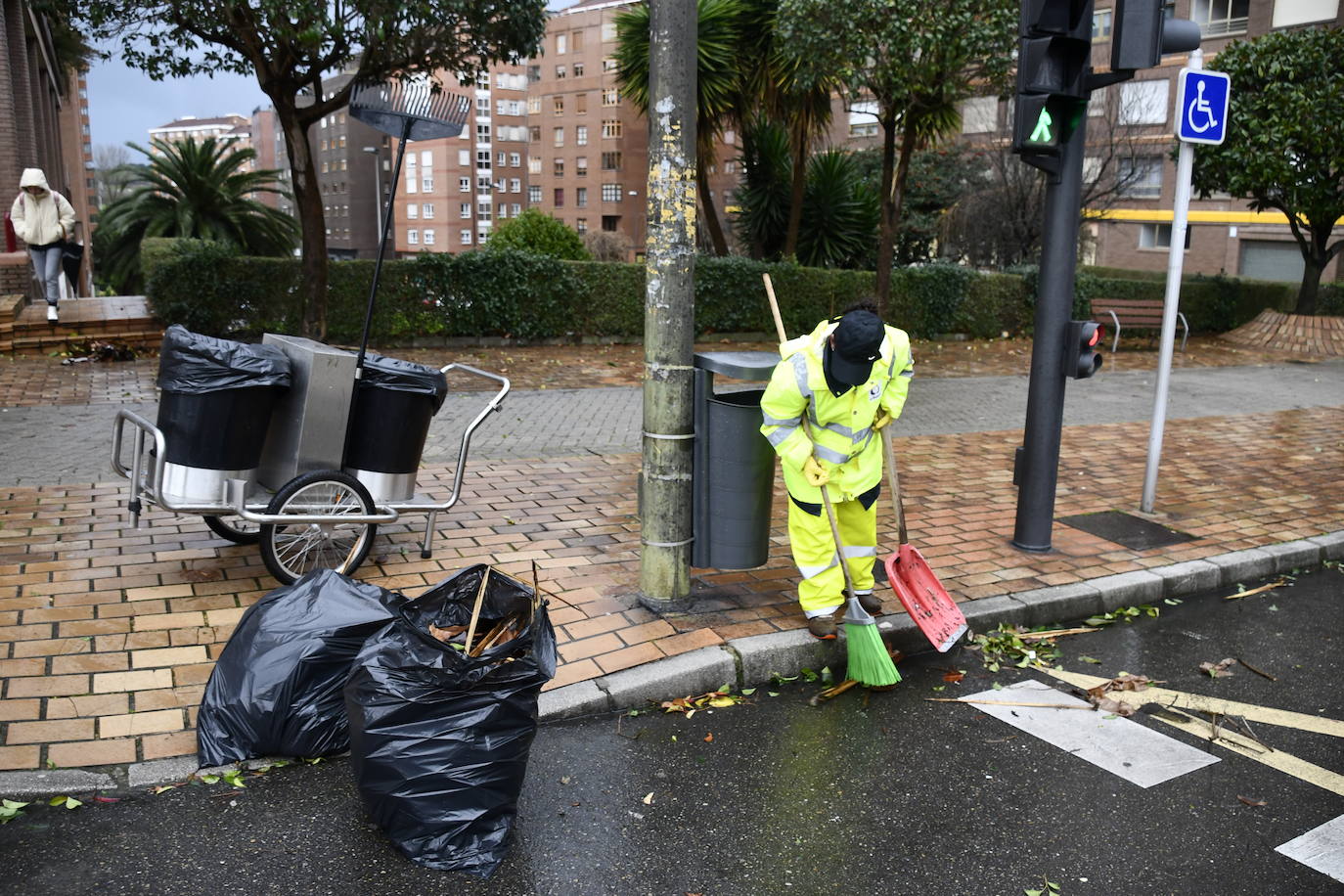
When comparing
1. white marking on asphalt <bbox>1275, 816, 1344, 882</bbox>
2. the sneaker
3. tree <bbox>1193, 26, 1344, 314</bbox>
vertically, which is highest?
tree <bbox>1193, 26, 1344, 314</bbox>

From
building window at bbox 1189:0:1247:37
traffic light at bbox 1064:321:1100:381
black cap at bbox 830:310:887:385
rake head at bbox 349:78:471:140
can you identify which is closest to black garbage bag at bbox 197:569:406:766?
black cap at bbox 830:310:887:385

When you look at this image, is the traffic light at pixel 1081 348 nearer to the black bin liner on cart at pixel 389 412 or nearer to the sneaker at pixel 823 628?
the sneaker at pixel 823 628

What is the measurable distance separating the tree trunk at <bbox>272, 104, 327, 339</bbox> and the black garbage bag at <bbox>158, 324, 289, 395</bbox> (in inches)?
330

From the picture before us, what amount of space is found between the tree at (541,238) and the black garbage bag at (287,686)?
15224 mm

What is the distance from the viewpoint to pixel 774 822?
338 cm

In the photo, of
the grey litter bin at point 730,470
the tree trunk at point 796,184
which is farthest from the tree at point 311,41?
the grey litter bin at point 730,470

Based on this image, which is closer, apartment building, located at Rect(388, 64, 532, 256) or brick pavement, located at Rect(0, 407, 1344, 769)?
brick pavement, located at Rect(0, 407, 1344, 769)

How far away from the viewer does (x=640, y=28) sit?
55.0ft

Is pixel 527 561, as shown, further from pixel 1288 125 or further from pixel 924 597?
pixel 1288 125

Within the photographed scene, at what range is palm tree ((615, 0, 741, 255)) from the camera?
634 inches

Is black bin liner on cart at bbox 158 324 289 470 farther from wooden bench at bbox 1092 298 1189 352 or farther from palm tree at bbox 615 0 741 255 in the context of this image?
wooden bench at bbox 1092 298 1189 352

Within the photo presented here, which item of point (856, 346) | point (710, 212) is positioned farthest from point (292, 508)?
point (710, 212)

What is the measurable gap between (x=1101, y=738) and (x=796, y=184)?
1502 centimetres

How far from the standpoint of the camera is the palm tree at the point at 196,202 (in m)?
23.6
